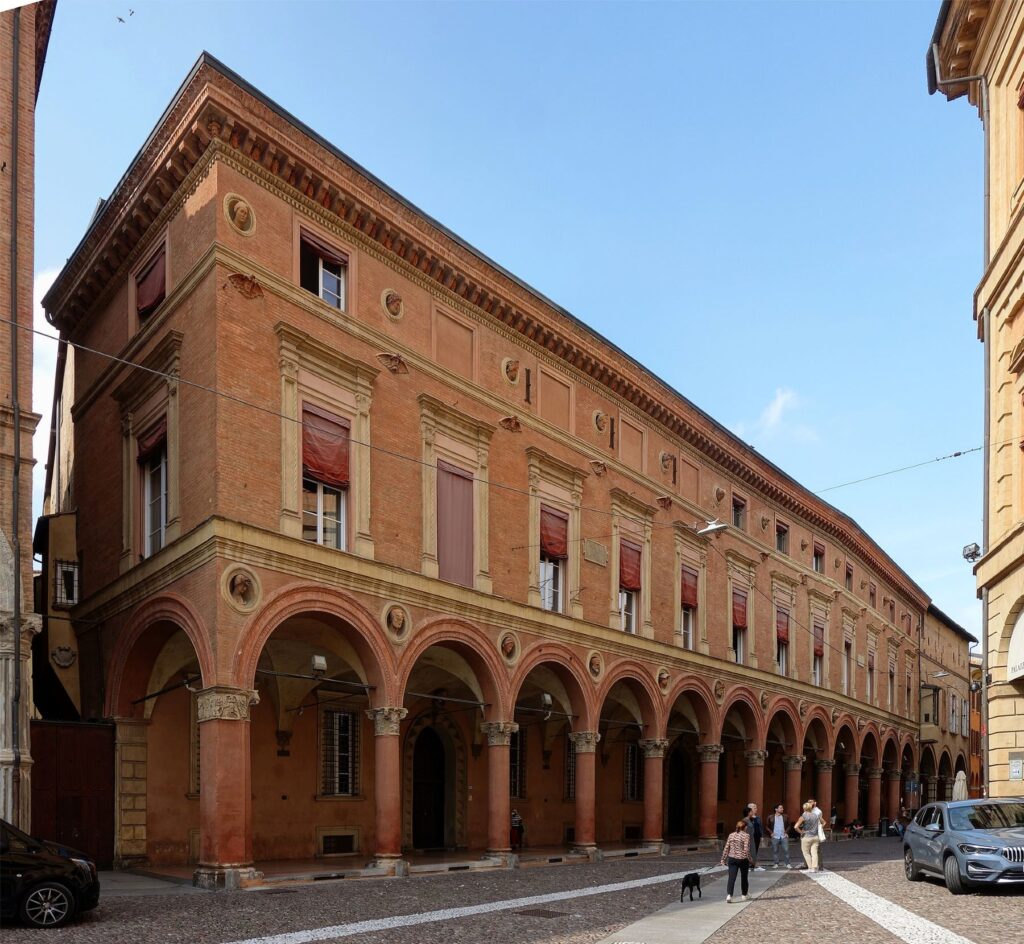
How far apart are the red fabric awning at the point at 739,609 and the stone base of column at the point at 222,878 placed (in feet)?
67.5

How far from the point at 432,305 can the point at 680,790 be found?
22.2m

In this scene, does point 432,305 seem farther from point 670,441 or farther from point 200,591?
point 670,441

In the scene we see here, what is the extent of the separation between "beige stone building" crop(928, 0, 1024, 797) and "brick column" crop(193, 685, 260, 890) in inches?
472

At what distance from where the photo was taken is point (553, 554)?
26.1m

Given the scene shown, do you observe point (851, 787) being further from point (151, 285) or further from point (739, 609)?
point (151, 285)

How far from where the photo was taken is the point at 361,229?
21406 mm

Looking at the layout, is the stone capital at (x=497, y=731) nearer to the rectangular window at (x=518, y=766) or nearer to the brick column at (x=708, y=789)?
the rectangular window at (x=518, y=766)

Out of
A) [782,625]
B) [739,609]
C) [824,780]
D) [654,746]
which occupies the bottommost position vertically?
[824,780]

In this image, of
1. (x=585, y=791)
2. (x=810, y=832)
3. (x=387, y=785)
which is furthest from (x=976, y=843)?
(x=585, y=791)

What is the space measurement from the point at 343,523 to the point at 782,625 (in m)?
22.1

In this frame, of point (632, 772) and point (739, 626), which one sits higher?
point (739, 626)

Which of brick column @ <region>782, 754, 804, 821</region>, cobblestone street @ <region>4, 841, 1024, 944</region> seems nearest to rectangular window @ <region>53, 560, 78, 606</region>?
cobblestone street @ <region>4, 841, 1024, 944</region>

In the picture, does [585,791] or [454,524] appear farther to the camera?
[585,791]

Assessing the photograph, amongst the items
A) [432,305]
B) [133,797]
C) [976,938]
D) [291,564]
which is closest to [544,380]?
[432,305]
